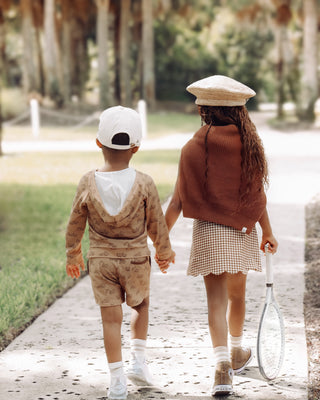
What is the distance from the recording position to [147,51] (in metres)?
32.8

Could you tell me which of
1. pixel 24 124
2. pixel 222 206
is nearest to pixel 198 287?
pixel 222 206

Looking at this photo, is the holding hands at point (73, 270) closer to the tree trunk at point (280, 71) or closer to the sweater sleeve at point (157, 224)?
the sweater sleeve at point (157, 224)

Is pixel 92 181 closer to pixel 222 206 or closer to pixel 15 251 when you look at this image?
pixel 222 206

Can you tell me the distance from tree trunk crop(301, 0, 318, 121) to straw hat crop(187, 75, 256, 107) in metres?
21.5

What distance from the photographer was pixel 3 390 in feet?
12.5

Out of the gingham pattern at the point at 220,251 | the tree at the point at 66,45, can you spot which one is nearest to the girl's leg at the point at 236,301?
the gingham pattern at the point at 220,251

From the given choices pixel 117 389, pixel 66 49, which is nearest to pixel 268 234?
pixel 117 389

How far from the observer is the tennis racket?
3672 mm

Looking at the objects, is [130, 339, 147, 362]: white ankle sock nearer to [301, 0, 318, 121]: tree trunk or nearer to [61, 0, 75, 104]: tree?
[301, 0, 318, 121]: tree trunk

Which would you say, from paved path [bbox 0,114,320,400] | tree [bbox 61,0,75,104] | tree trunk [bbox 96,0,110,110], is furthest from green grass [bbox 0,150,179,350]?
tree [bbox 61,0,75,104]

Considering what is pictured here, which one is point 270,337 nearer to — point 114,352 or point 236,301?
point 236,301

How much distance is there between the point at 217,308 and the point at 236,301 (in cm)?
23

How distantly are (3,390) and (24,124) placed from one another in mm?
24302

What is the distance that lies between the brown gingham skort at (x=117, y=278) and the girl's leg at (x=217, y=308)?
1.15 feet
